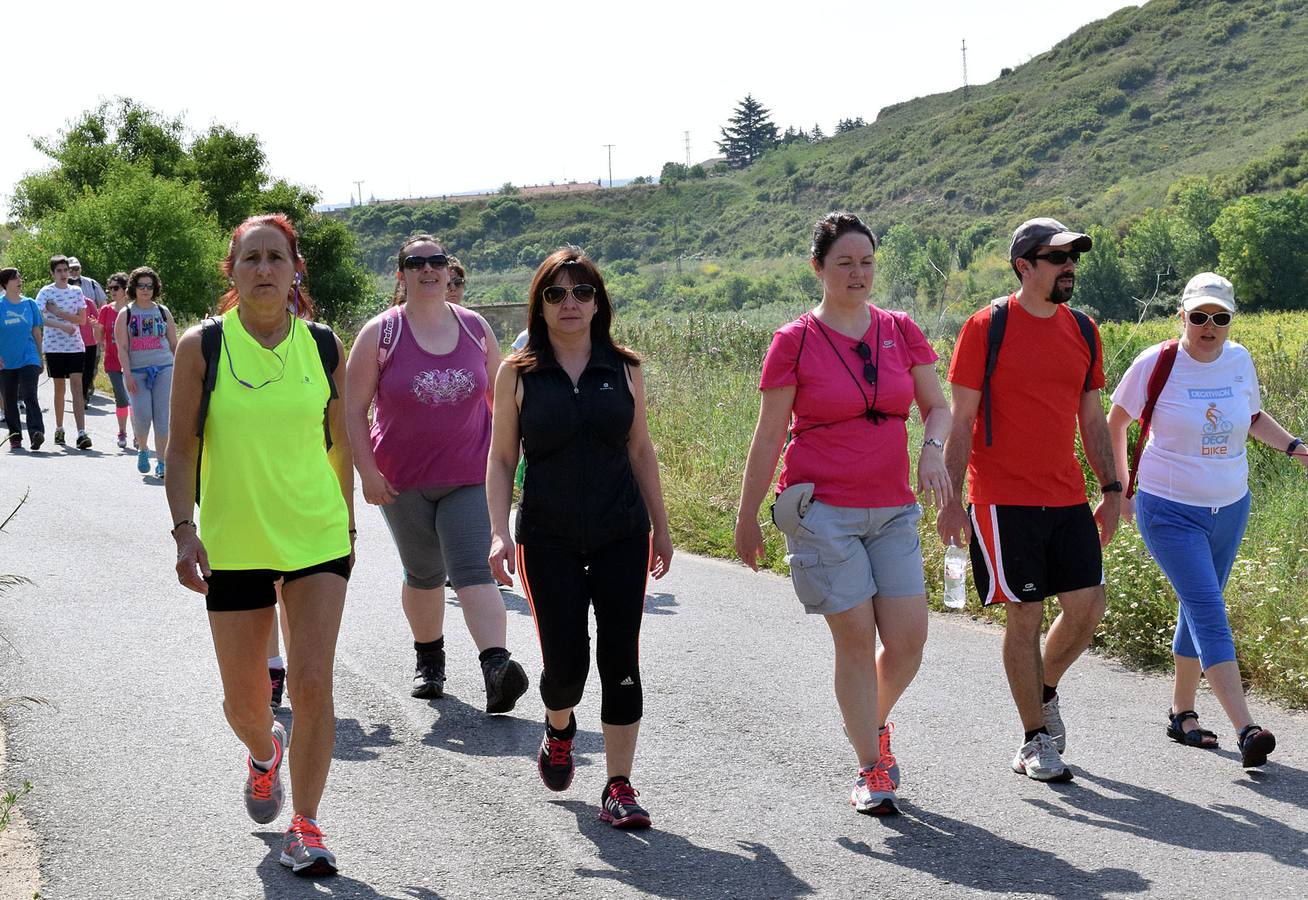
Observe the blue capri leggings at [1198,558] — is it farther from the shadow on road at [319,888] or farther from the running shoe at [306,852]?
the running shoe at [306,852]

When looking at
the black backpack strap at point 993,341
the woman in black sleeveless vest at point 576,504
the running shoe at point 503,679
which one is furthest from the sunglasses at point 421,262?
the black backpack strap at point 993,341

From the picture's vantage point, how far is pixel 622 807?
16.8ft

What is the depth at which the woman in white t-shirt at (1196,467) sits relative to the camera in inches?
234

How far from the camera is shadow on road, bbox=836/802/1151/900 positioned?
4461 millimetres

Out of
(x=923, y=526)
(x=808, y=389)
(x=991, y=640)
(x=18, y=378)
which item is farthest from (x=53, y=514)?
(x=808, y=389)

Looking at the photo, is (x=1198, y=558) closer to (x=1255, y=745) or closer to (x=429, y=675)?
(x=1255, y=745)

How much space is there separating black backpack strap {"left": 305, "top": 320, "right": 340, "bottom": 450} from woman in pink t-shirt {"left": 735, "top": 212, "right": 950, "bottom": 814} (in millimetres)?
1497

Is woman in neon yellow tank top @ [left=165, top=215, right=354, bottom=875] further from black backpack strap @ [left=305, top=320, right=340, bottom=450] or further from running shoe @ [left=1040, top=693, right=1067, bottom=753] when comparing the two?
running shoe @ [left=1040, top=693, right=1067, bottom=753]

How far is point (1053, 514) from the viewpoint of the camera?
5.69m

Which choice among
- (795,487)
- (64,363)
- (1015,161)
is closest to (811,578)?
(795,487)

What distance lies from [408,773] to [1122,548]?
4193mm

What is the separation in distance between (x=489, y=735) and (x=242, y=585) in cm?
191

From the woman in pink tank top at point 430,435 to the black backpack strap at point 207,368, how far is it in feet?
5.72

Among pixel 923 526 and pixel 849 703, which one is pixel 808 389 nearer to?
pixel 849 703
